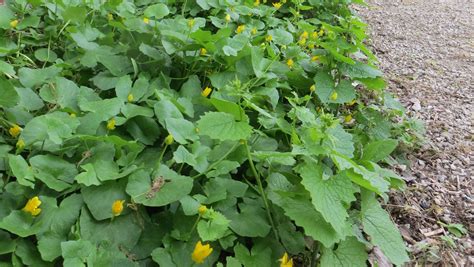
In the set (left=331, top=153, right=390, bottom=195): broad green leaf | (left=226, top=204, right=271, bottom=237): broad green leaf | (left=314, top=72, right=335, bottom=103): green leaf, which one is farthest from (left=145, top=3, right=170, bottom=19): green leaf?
(left=331, top=153, right=390, bottom=195): broad green leaf

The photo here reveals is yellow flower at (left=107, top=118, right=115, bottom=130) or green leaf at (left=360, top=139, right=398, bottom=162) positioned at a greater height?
yellow flower at (left=107, top=118, right=115, bottom=130)

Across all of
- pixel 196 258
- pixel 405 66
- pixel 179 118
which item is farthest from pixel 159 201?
pixel 405 66

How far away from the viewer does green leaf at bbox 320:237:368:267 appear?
1.40 metres

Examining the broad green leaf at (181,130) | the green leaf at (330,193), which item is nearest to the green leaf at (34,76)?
the broad green leaf at (181,130)

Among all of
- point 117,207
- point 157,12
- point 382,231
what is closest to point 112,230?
point 117,207

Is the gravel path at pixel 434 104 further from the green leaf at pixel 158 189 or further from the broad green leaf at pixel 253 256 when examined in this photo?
the green leaf at pixel 158 189

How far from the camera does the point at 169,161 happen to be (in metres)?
1.60

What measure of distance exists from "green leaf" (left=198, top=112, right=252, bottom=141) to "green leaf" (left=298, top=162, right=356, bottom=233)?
8.6 inches

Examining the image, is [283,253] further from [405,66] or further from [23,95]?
[405,66]

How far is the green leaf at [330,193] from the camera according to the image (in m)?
1.26

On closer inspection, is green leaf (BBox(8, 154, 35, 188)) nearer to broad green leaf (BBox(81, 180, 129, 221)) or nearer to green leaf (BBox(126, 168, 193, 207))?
broad green leaf (BBox(81, 180, 129, 221))

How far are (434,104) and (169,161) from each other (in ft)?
6.53

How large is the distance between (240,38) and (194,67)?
0.86ft

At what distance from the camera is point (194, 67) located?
216 cm
